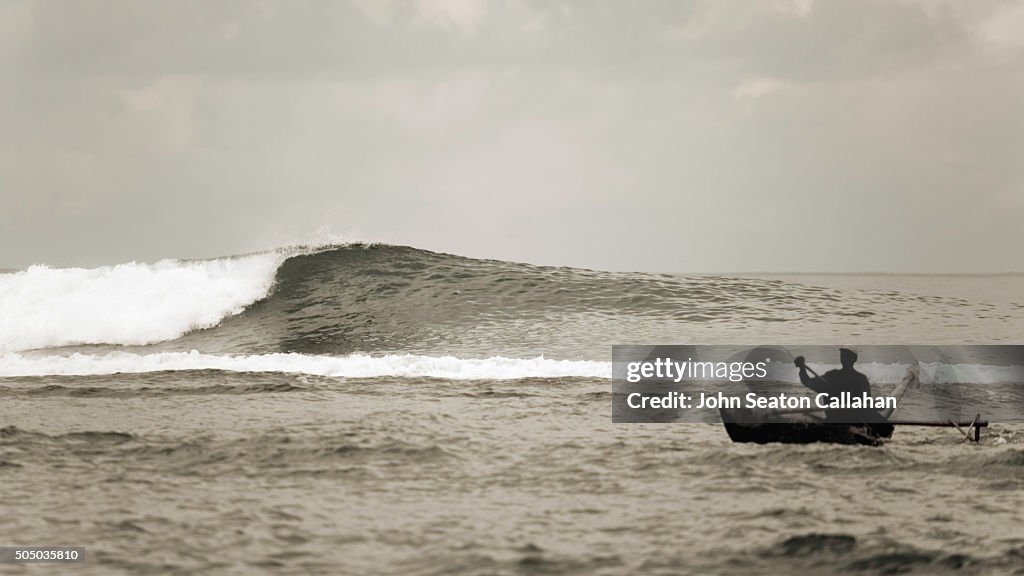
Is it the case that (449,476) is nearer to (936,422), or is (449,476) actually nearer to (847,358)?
(847,358)

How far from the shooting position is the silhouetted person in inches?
298

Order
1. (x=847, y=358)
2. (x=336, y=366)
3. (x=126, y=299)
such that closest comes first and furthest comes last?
(x=847, y=358)
(x=336, y=366)
(x=126, y=299)

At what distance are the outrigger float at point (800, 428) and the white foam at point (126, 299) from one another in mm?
14062

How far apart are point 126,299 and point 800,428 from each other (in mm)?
16636

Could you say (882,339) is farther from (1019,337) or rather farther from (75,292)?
(75,292)

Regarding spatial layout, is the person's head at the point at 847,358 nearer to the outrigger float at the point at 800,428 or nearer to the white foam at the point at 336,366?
the outrigger float at the point at 800,428

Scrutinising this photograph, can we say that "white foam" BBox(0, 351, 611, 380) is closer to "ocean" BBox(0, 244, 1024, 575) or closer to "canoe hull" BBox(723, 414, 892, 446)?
"ocean" BBox(0, 244, 1024, 575)

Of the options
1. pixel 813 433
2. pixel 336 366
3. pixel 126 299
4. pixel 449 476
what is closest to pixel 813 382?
pixel 813 433

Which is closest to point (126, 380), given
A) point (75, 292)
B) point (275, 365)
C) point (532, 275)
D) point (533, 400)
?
point (275, 365)

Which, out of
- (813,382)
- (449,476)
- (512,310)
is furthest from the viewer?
(512,310)

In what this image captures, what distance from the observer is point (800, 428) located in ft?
24.6

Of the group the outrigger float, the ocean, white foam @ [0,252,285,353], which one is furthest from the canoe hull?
white foam @ [0,252,285,353]

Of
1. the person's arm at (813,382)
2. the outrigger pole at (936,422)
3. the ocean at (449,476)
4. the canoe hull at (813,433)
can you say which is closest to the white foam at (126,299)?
the ocean at (449,476)

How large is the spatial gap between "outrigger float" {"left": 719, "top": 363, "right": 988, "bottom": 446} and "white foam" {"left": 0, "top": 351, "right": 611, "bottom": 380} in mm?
4176
